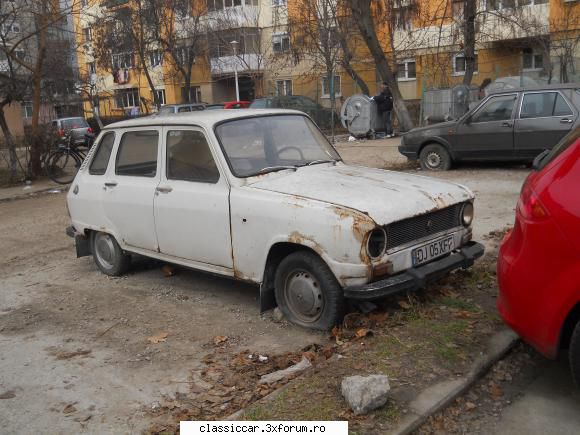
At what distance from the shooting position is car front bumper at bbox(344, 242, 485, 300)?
4359 millimetres

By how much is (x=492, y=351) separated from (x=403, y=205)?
3.98 feet

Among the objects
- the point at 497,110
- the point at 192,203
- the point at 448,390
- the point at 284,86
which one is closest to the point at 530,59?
the point at 284,86

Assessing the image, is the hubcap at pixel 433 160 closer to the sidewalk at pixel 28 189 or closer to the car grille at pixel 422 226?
the car grille at pixel 422 226

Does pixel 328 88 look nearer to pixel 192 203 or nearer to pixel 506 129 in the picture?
pixel 506 129

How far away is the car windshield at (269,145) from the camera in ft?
17.7

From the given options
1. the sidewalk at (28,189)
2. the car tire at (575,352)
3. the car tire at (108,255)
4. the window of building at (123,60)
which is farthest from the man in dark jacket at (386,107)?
the window of building at (123,60)

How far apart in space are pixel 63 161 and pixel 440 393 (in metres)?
14.3

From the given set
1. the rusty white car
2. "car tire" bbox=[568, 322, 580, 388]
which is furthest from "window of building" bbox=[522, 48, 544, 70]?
"car tire" bbox=[568, 322, 580, 388]

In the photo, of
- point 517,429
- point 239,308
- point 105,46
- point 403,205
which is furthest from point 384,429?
point 105,46

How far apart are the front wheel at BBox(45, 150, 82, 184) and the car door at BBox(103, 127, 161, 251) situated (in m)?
9.74

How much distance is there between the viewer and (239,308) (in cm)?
559

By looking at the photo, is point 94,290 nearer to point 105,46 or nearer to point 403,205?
point 403,205

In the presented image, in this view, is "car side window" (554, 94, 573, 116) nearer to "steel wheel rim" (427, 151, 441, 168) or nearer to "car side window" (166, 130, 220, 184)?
"steel wheel rim" (427, 151, 441, 168)

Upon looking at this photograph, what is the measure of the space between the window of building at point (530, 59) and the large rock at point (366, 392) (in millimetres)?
32134
